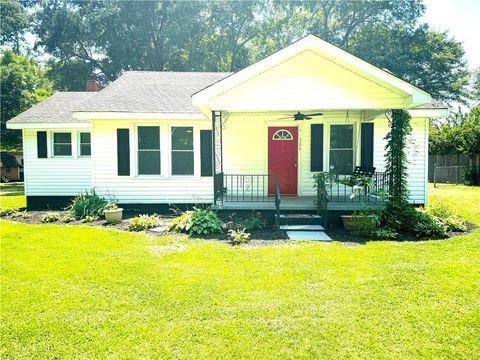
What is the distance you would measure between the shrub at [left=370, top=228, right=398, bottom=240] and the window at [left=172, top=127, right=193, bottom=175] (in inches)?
235

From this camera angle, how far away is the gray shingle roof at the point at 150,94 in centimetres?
1050

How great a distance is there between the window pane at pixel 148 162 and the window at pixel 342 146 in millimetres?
5749

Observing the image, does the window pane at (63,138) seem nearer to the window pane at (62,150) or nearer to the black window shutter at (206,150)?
the window pane at (62,150)

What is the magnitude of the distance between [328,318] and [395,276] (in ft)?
5.84

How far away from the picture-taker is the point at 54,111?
1319 cm

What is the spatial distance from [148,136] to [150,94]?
1900mm

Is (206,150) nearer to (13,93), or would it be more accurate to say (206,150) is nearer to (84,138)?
(84,138)

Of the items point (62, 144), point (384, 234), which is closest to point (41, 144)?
point (62, 144)

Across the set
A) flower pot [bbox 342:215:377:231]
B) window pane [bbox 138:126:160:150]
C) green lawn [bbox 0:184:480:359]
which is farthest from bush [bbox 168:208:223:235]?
window pane [bbox 138:126:160:150]

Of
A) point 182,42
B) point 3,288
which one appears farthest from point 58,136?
point 182,42

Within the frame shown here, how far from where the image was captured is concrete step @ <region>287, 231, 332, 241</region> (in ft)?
23.7

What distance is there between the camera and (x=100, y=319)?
3705 millimetres

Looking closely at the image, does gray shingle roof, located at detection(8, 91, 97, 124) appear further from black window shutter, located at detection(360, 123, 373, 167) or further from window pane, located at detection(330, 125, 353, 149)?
black window shutter, located at detection(360, 123, 373, 167)

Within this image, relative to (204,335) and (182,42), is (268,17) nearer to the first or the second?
(182,42)
